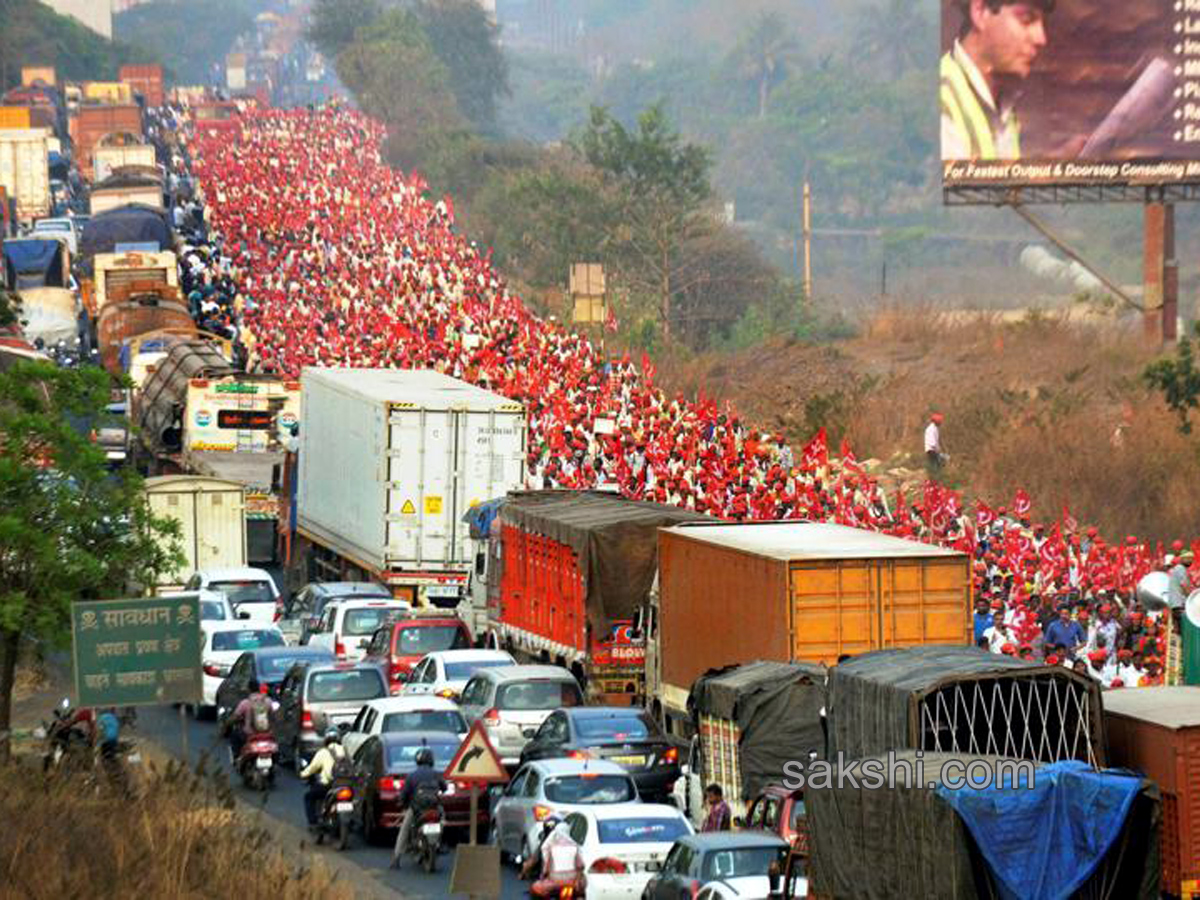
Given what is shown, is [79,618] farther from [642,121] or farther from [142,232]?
[642,121]

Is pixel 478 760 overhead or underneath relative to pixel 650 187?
underneath

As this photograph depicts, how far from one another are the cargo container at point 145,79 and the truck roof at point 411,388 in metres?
130

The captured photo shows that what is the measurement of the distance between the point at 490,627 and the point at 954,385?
27.4 m

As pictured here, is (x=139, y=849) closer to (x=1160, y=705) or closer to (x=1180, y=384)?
(x=1160, y=705)

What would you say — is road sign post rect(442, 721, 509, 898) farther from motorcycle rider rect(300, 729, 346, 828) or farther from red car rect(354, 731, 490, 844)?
motorcycle rider rect(300, 729, 346, 828)

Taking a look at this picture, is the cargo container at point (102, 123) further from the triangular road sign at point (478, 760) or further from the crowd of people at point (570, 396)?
the triangular road sign at point (478, 760)

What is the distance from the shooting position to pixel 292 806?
27.4m

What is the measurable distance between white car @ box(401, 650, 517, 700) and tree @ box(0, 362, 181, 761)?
110 inches

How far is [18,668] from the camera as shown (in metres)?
36.3

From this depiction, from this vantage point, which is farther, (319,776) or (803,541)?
(803,541)

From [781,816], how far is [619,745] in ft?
14.2

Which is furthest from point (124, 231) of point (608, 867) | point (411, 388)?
point (608, 867)

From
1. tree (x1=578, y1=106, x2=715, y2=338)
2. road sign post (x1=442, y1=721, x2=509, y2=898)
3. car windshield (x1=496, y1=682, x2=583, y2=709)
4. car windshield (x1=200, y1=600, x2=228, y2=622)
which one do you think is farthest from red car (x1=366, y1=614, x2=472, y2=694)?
tree (x1=578, y1=106, x2=715, y2=338)

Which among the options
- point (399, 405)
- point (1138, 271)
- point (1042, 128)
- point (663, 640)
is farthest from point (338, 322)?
point (1138, 271)
